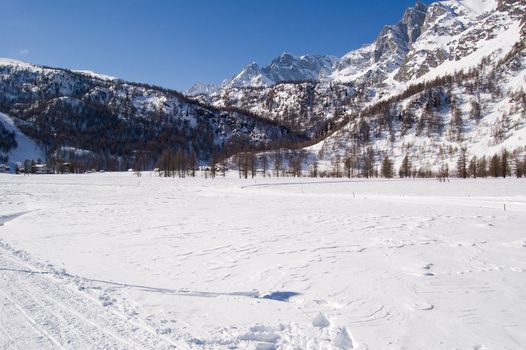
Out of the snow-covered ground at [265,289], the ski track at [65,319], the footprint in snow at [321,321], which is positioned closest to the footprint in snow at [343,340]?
the snow-covered ground at [265,289]

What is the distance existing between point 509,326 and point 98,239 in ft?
Result: 57.7

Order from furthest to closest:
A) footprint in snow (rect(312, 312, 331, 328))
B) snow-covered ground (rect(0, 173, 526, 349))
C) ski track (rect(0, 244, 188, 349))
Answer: footprint in snow (rect(312, 312, 331, 328)) < snow-covered ground (rect(0, 173, 526, 349)) < ski track (rect(0, 244, 188, 349))

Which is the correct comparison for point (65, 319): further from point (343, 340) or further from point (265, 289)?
point (343, 340)

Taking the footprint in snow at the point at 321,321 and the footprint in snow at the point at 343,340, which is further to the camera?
the footprint in snow at the point at 321,321

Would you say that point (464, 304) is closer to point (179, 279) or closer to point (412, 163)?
point (179, 279)

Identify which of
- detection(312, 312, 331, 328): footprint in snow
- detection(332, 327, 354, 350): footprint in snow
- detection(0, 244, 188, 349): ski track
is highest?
detection(0, 244, 188, 349): ski track

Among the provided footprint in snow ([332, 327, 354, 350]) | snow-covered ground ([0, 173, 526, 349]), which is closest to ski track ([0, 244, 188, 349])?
snow-covered ground ([0, 173, 526, 349])

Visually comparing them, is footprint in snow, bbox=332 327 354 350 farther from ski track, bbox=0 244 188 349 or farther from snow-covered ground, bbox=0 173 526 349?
ski track, bbox=0 244 188 349

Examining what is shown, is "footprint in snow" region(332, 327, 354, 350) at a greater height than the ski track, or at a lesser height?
lesser

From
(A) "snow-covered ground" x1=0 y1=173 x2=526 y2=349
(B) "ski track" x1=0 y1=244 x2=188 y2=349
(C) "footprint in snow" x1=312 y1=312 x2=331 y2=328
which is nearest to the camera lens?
(B) "ski track" x1=0 y1=244 x2=188 y2=349

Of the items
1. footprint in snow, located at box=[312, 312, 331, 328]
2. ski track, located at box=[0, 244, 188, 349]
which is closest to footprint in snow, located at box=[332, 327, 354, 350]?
footprint in snow, located at box=[312, 312, 331, 328]

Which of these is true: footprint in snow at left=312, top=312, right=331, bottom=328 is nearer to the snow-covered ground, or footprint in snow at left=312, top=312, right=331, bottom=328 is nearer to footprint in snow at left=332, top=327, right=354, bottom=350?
the snow-covered ground

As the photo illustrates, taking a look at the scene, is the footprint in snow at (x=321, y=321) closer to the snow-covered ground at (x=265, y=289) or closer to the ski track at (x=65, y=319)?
the snow-covered ground at (x=265, y=289)

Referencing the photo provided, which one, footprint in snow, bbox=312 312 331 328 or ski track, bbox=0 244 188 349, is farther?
footprint in snow, bbox=312 312 331 328
